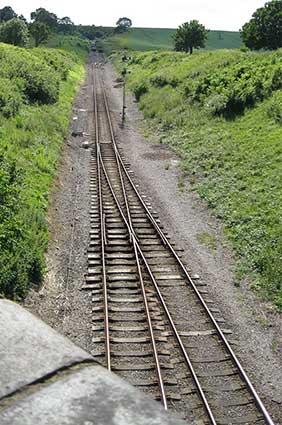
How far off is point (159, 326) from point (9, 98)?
2556 centimetres

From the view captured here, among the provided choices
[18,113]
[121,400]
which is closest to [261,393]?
[121,400]

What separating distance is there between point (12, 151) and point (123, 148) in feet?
31.3

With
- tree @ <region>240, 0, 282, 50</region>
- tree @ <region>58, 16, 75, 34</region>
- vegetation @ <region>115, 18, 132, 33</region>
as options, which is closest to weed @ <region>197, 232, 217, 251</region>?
tree @ <region>240, 0, 282, 50</region>

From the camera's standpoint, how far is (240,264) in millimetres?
16922

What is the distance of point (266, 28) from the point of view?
64.0 m

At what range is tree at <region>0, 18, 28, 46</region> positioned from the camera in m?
86.6

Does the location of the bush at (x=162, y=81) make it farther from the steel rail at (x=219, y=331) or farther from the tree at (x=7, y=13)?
the tree at (x=7, y=13)

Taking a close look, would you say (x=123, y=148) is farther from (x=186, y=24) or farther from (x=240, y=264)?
(x=186, y=24)

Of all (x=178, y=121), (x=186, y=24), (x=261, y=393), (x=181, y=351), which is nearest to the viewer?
(x=261, y=393)

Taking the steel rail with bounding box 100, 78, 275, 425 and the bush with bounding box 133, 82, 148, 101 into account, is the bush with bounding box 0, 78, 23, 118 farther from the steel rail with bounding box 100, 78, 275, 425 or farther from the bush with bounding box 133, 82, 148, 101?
the bush with bounding box 133, 82, 148, 101

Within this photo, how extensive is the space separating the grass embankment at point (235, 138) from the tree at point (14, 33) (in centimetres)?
4208

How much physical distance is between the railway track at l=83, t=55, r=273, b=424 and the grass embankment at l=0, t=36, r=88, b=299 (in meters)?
1.99

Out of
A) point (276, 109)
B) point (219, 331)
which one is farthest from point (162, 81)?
point (219, 331)

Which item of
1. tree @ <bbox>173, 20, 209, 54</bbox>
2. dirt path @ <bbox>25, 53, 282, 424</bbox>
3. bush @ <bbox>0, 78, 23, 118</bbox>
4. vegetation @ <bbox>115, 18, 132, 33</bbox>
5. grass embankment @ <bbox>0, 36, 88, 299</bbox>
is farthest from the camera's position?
vegetation @ <bbox>115, 18, 132, 33</bbox>
